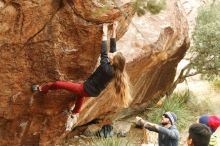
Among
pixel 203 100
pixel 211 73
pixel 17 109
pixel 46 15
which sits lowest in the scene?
pixel 203 100

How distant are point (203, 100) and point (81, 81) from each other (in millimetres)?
11332

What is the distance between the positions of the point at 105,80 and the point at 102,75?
0.12 metres

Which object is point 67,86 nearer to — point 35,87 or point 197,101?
point 35,87

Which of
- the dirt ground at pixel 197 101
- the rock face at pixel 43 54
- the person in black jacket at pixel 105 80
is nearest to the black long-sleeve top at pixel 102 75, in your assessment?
the person in black jacket at pixel 105 80

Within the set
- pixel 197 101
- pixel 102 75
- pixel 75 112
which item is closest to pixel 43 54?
pixel 102 75

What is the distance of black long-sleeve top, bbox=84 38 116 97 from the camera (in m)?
8.59

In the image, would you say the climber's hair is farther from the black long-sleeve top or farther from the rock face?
the rock face

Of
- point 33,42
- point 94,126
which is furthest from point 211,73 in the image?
point 33,42

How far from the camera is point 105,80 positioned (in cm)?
881

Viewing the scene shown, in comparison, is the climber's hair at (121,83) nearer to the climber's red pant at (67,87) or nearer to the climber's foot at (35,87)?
the climber's red pant at (67,87)

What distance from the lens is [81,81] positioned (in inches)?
390

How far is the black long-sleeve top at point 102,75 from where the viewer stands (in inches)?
338

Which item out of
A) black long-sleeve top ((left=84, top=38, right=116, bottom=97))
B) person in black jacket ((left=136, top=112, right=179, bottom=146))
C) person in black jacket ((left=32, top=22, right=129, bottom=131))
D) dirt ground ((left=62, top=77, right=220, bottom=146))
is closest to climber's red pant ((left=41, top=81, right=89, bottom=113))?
person in black jacket ((left=32, top=22, right=129, bottom=131))

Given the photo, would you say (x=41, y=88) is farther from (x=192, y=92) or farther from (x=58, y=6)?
(x=192, y=92)
